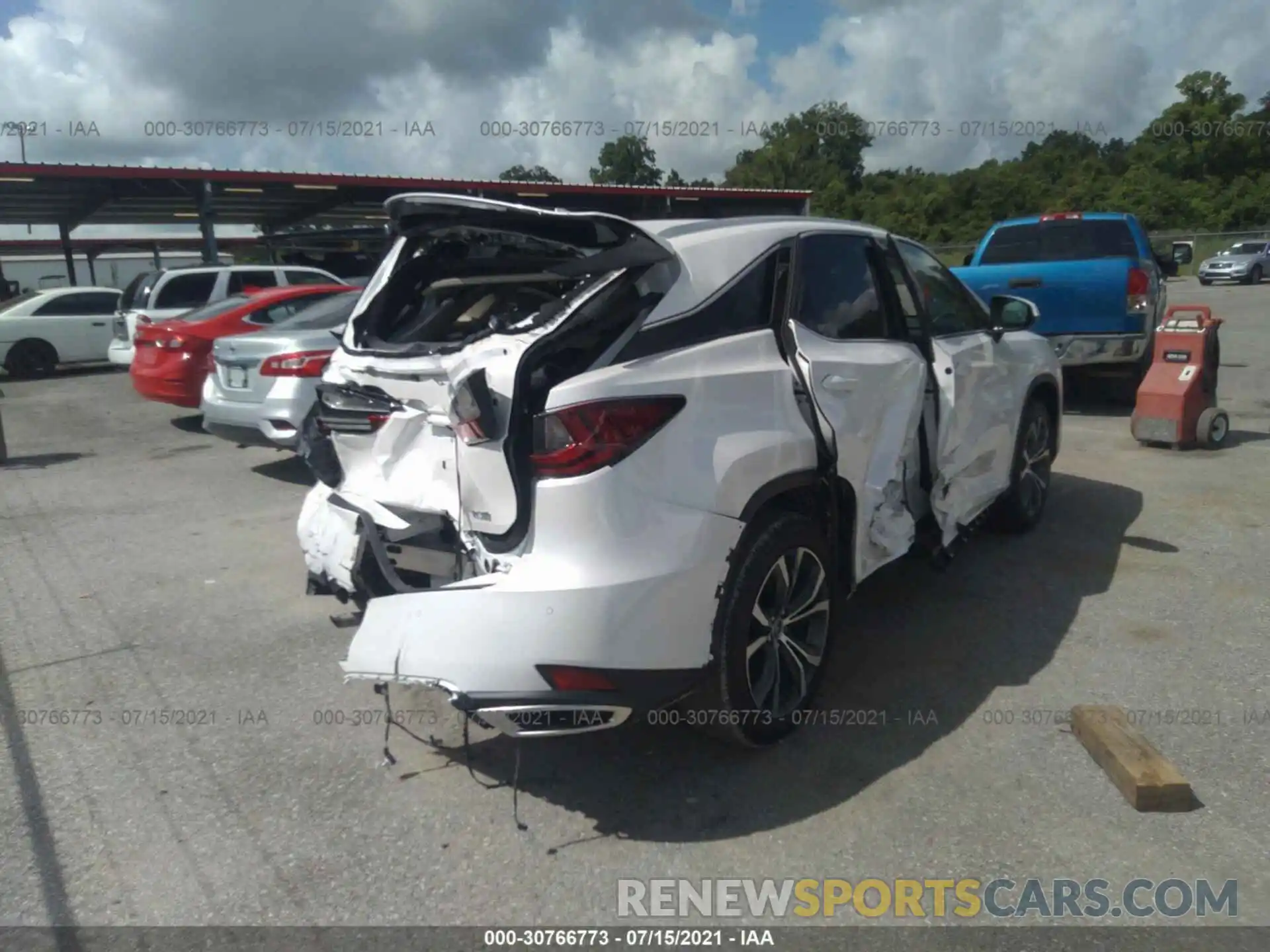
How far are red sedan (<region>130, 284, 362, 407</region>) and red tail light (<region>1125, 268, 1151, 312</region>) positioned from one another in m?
7.52

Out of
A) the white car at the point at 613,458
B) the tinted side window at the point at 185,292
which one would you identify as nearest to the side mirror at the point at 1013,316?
the white car at the point at 613,458

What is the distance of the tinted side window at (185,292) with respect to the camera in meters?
15.3

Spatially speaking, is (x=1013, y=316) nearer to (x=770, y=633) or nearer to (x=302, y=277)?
(x=770, y=633)

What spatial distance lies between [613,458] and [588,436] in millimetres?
102

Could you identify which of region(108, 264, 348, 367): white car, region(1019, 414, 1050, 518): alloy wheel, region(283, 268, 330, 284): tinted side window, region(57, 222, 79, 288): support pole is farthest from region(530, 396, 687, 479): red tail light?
region(57, 222, 79, 288): support pole

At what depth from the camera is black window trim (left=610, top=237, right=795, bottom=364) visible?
3275 mm

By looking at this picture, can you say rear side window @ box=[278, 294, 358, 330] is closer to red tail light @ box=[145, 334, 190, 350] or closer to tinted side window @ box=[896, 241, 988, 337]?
red tail light @ box=[145, 334, 190, 350]

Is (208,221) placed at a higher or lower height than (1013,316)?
higher

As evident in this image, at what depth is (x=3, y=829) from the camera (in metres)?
3.43

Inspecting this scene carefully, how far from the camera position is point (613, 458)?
10.1 ft

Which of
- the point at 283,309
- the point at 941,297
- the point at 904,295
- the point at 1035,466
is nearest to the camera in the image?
the point at 904,295

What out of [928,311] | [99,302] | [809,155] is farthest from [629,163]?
[928,311]

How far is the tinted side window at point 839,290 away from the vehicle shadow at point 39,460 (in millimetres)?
8189

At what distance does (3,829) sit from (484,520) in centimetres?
193
